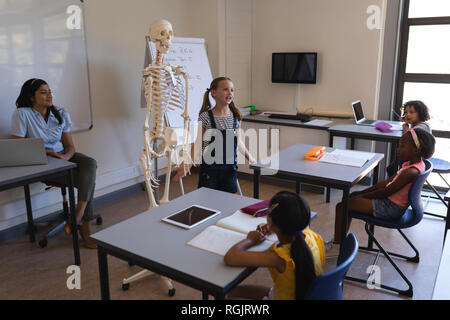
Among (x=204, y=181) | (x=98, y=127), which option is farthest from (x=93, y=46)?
(x=204, y=181)

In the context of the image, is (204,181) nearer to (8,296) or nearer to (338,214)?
(338,214)

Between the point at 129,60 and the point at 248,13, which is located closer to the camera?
the point at 129,60

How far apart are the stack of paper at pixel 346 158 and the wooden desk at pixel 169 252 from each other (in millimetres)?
1093

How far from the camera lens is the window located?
4.45 metres

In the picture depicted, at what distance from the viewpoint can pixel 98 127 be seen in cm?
424

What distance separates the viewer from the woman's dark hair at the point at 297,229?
160 centimetres

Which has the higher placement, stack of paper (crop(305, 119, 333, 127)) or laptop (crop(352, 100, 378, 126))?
laptop (crop(352, 100, 378, 126))

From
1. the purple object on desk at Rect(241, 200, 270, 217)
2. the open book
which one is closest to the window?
the purple object on desk at Rect(241, 200, 270, 217)

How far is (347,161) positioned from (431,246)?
113cm

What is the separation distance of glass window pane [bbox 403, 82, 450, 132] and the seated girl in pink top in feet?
7.19

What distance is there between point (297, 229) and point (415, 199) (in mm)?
1364

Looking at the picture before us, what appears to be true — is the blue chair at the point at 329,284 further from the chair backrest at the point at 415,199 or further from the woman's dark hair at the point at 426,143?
the woman's dark hair at the point at 426,143

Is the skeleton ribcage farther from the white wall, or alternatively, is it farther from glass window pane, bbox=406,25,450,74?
glass window pane, bbox=406,25,450,74

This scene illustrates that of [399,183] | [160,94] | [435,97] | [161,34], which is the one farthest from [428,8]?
[160,94]
